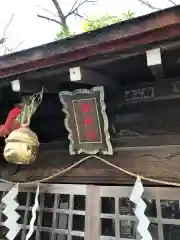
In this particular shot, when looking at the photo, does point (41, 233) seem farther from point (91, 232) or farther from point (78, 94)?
point (78, 94)

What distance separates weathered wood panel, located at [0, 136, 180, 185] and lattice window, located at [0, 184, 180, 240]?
0.36 feet

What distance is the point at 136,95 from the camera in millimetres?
3162

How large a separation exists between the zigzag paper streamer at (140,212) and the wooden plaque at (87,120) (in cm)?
51

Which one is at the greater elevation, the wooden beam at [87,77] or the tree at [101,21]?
the tree at [101,21]

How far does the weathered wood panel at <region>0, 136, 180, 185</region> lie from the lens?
2906 millimetres

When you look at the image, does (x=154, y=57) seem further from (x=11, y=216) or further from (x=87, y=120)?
(x=11, y=216)

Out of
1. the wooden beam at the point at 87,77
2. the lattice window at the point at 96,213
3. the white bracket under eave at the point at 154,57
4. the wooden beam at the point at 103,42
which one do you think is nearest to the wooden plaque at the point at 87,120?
the wooden beam at the point at 87,77

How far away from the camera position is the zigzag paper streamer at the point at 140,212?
2.67 m

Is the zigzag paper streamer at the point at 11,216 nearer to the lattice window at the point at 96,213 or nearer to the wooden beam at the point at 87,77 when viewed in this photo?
the lattice window at the point at 96,213

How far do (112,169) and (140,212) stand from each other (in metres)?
0.58

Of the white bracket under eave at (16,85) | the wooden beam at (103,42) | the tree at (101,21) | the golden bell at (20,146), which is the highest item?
the tree at (101,21)

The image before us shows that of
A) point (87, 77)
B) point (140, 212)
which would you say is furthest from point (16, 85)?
point (140, 212)

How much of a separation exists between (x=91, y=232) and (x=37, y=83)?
5.18ft

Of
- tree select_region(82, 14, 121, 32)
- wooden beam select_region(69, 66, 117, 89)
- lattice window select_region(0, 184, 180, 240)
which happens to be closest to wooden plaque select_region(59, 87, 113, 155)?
wooden beam select_region(69, 66, 117, 89)
